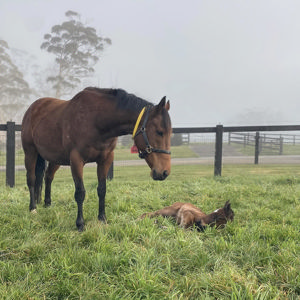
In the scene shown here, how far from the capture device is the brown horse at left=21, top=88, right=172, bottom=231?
306 centimetres

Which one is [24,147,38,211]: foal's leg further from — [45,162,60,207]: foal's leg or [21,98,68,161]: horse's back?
[45,162,60,207]: foal's leg

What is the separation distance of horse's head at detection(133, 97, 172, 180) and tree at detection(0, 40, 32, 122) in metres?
44.2

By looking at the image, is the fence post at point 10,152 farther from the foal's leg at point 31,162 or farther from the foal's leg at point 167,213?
the foal's leg at point 167,213

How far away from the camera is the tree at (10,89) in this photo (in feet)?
136

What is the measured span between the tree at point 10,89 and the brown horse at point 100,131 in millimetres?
42785

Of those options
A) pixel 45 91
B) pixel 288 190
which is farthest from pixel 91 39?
pixel 288 190

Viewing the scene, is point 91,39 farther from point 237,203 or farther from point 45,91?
point 237,203

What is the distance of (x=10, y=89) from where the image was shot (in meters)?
42.1

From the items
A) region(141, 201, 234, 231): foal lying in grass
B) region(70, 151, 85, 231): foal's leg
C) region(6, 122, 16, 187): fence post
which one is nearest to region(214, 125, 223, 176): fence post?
region(141, 201, 234, 231): foal lying in grass

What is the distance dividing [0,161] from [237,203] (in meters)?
7.64

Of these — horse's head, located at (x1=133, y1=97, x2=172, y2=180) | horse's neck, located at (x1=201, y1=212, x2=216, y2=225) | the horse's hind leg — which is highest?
horse's head, located at (x1=133, y1=97, x2=172, y2=180)

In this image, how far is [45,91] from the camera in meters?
50.1

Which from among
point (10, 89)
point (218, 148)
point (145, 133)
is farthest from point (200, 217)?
point (10, 89)

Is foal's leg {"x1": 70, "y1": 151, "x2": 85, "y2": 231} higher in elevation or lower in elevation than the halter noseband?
lower
